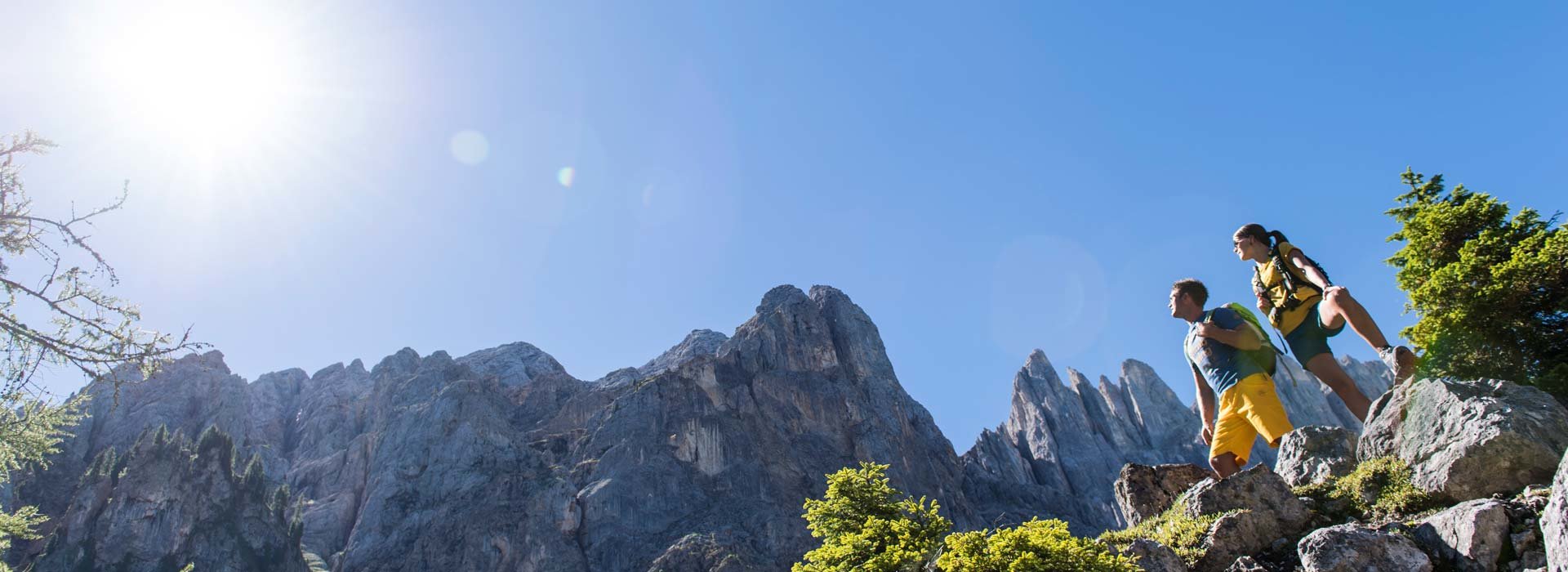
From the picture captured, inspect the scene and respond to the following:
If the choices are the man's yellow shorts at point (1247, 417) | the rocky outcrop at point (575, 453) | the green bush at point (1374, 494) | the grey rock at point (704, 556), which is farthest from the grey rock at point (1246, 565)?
the rocky outcrop at point (575, 453)

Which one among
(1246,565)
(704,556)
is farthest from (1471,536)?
(704,556)

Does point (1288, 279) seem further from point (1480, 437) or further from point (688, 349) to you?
point (688, 349)

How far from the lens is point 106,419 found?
338 feet

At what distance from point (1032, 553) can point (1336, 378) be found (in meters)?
4.61

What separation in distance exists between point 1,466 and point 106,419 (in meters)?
122

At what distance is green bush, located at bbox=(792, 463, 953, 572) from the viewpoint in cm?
1489

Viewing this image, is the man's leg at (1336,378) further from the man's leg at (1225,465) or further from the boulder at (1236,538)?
the boulder at (1236,538)

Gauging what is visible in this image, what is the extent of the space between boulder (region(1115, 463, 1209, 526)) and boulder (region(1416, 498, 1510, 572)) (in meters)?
4.55

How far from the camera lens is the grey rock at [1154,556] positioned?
7.99 m

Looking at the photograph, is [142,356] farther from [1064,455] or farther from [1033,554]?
[1064,455]

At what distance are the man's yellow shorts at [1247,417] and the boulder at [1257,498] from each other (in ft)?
0.98

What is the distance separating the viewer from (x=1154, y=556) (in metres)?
8.08

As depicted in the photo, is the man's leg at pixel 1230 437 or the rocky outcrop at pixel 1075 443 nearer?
the man's leg at pixel 1230 437

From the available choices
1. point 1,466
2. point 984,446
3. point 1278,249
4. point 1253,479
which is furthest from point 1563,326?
point 984,446
